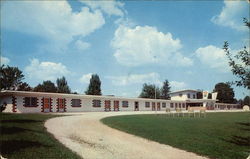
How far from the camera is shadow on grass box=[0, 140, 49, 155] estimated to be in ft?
24.3

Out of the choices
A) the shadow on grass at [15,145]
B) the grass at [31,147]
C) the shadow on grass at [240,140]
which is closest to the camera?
the grass at [31,147]

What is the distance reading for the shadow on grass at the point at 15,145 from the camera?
24.3ft

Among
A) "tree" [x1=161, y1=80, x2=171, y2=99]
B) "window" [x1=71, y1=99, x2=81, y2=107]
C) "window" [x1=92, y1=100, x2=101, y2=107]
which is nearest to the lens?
"window" [x1=71, y1=99, x2=81, y2=107]

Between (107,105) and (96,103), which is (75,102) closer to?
(96,103)

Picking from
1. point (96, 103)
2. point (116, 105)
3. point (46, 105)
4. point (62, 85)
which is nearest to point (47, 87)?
point (62, 85)

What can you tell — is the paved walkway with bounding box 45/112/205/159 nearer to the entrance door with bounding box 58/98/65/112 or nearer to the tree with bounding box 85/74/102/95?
the entrance door with bounding box 58/98/65/112

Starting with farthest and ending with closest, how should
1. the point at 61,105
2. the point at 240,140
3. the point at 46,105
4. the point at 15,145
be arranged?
the point at 61,105 < the point at 46,105 < the point at 240,140 < the point at 15,145

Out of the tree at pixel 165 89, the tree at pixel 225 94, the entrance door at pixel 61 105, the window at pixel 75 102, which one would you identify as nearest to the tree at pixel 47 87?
the window at pixel 75 102

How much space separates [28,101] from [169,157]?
25.1 metres

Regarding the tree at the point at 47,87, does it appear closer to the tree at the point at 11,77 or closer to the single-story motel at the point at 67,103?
the tree at the point at 11,77

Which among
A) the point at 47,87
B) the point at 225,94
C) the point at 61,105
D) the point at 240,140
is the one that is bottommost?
the point at 240,140

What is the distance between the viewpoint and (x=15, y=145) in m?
8.12

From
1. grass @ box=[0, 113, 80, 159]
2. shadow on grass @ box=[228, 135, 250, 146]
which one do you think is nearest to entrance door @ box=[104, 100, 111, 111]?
shadow on grass @ box=[228, 135, 250, 146]

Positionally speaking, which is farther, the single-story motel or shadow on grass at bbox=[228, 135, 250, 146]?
the single-story motel
